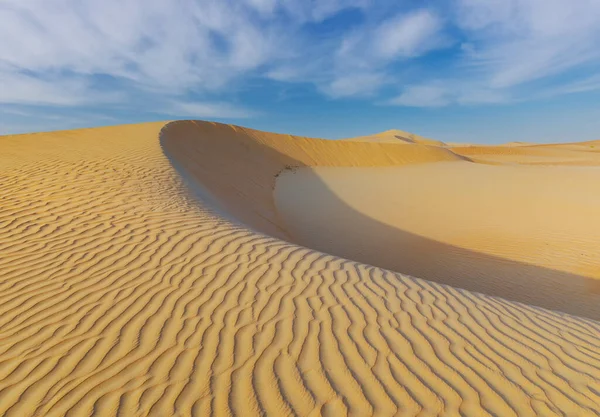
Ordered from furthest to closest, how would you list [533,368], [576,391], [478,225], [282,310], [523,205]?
1. [523,205]
2. [478,225]
3. [282,310]
4. [533,368]
5. [576,391]

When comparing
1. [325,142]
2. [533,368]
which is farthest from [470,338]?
[325,142]

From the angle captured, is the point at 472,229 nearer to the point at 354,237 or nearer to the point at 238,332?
the point at 354,237

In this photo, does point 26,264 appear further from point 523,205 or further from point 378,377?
point 523,205

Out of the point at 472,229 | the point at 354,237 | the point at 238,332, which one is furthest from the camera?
the point at 472,229

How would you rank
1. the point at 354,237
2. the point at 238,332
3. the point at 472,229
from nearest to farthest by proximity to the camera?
1. the point at 238,332
2. the point at 354,237
3. the point at 472,229

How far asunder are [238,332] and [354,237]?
23.8 feet

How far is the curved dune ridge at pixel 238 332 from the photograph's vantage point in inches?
89.8

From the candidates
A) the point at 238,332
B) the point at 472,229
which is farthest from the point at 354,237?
the point at 238,332

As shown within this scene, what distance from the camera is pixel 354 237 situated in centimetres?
988

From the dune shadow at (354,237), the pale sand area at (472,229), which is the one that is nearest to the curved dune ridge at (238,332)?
the dune shadow at (354,237)

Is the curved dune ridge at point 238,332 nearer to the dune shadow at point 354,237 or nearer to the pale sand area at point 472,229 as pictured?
the dune shadow at point 354,237

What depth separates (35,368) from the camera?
2.54 meters

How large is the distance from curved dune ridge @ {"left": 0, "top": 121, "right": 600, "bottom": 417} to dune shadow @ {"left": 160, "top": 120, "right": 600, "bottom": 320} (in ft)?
9.43

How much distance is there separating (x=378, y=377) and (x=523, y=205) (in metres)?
13.2
